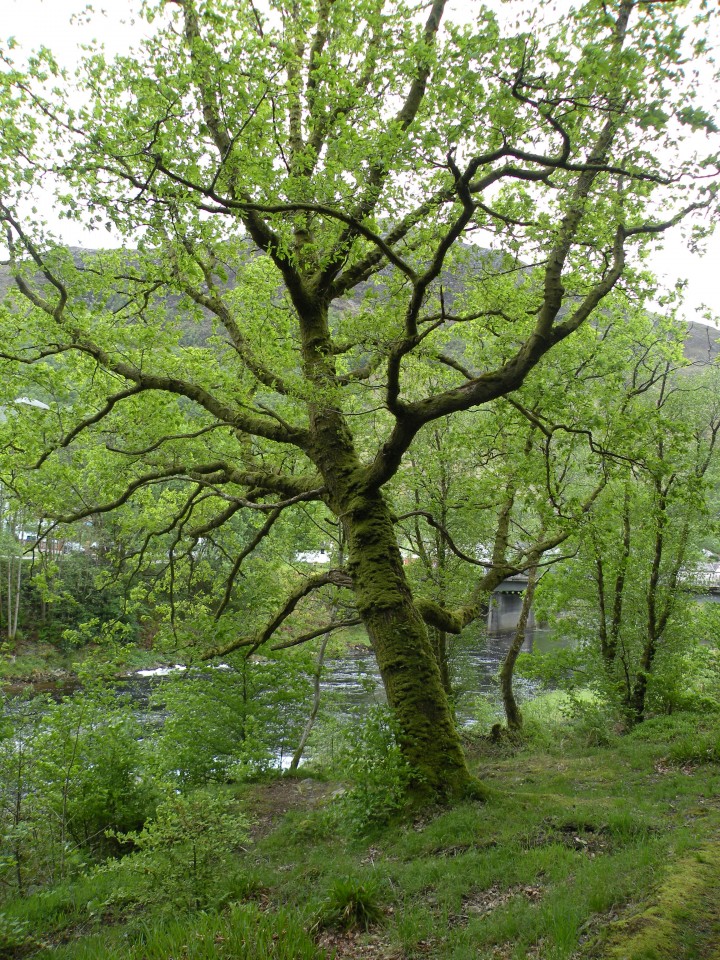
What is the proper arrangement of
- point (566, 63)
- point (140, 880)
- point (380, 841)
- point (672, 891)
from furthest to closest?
point (380, 841) < point (140, 880) < point (566, 63) < point (672, 891)

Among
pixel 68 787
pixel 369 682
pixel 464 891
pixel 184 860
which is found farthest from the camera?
pixel 369 682

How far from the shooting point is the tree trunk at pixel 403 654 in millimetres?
6832

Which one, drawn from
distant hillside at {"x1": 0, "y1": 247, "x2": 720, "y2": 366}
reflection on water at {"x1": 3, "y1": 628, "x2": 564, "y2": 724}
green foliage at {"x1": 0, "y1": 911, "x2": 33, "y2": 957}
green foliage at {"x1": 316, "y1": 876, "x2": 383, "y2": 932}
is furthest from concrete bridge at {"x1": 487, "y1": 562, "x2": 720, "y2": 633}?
green foliage at {"x1": 0, "y1": 911, "x2": 33, "y2": 957}

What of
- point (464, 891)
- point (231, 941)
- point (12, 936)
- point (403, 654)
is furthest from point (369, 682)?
point (231, 941)

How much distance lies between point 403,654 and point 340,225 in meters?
4.74

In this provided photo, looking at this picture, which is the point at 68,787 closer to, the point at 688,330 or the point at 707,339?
the point at 707,339

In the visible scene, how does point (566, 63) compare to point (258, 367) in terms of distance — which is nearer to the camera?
point (566, 63)

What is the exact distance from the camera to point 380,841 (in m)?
6.13

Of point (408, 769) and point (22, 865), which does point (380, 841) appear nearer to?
point (408, 769)

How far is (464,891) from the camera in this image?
15.6ft

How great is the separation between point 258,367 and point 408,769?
5.62 metres

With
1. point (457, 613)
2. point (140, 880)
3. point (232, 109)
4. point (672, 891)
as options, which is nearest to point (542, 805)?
point (672, 891)

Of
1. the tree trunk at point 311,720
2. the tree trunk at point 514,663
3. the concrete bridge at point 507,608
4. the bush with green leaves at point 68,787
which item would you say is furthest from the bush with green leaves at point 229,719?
the concrete bridge at point 507,608

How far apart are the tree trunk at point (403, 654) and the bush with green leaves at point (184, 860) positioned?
2.17 metres
